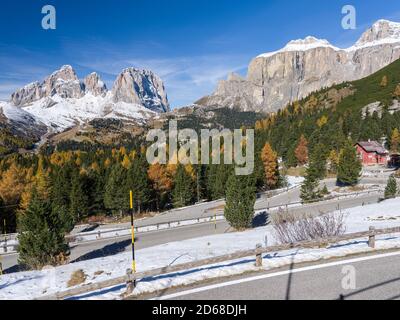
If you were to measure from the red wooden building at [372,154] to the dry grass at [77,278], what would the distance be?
276ft

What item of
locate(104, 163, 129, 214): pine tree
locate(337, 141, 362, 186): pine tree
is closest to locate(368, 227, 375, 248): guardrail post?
locate(104, 163, 129, 214): pine tree

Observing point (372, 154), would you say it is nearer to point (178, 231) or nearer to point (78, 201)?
point (178, 231)

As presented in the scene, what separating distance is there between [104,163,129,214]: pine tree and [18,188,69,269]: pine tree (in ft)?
104

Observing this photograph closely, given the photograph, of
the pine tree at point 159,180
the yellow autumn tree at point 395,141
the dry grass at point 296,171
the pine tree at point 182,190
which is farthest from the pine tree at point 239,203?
the yellow autumn tree at point 395,141

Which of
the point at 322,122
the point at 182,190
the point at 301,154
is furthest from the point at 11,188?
the point at 322,122

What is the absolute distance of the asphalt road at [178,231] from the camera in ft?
101

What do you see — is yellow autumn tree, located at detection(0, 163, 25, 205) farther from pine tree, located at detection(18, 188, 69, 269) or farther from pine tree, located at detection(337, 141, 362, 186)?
pine tree, located at detection(337, 141, 362, 186)

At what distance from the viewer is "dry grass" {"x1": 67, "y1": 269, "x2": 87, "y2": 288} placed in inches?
434

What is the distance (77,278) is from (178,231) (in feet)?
84.9

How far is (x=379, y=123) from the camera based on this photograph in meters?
108

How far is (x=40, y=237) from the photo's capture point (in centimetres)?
2077
